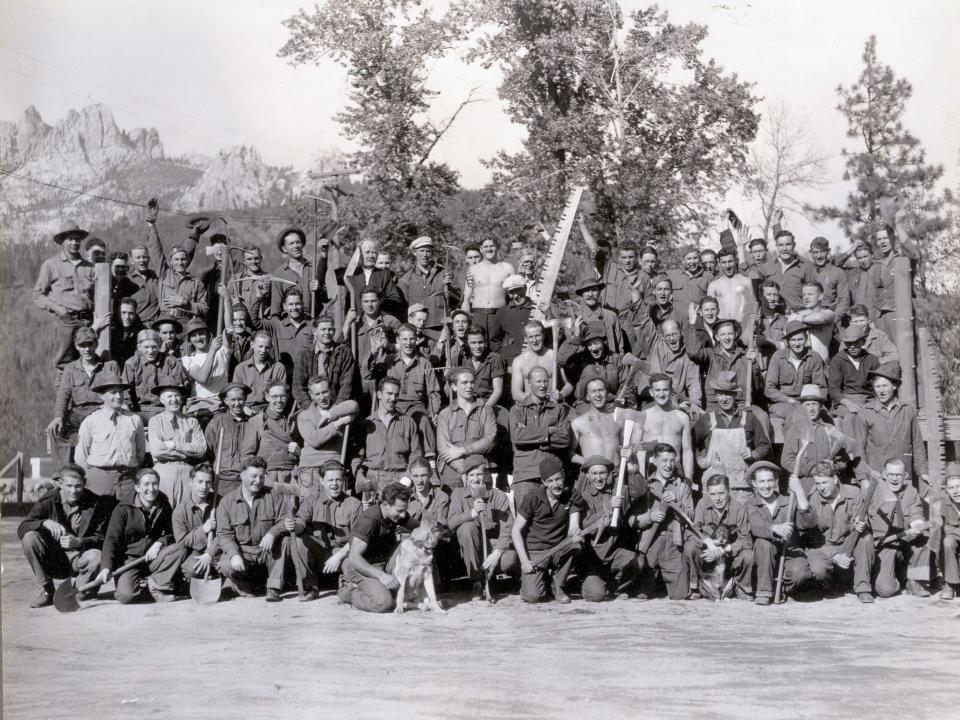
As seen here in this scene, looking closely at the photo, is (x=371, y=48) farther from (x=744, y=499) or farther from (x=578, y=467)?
(x=744, y=499)

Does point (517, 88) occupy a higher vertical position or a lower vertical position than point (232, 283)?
higher

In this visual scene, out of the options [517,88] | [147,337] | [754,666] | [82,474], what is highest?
[517,88]

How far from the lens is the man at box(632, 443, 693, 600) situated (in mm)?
8281

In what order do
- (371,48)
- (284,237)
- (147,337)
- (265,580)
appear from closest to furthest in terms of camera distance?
(265,580) < (147,337) < (284,237) < (371,48)

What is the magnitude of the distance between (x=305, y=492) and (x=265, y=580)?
31.7 inches

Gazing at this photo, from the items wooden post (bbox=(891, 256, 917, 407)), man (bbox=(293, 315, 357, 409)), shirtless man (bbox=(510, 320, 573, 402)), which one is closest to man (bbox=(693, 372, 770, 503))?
shirtless man (bbox=(510, 320, 573, 402))

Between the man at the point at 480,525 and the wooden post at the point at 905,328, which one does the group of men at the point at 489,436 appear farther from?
the wooden post at the point at 905,328

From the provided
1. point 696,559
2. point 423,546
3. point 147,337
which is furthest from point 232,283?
point 696,559

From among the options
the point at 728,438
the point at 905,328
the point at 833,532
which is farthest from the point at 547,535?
the point at 905,328

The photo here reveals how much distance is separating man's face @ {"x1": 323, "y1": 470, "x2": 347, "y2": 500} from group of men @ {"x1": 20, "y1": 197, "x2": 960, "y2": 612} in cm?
3

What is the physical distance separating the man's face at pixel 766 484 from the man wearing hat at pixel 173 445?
482 centimetres

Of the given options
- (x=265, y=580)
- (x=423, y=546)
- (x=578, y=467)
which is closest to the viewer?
(x=423, y=546)

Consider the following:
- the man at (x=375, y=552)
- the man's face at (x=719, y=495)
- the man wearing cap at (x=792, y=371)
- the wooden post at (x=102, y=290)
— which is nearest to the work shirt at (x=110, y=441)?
the wooden post at (x=102, y=290)

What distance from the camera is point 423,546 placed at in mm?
7938
